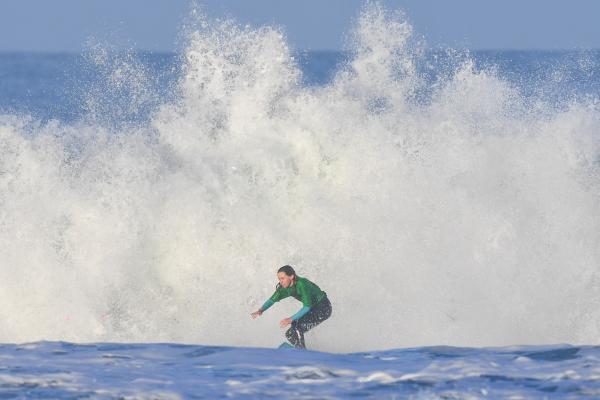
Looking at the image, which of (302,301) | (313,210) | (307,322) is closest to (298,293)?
(302,301)

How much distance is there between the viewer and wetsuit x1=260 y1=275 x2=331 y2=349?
15445 mm

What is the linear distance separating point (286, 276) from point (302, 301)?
0.40 meters

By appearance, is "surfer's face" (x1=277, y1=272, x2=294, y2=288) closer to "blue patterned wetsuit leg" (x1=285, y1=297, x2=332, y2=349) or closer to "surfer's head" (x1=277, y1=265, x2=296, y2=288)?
"surfer's head" (x1=277, y1=265, x2=296, y2=288)

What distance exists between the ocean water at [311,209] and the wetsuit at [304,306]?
Answer: 0.65 meters

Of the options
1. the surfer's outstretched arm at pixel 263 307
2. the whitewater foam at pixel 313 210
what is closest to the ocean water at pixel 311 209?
the whitewater foam at pixel 313 210

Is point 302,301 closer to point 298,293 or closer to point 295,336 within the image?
point 298,293

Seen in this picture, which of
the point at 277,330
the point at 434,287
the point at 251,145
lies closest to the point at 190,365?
the point at 277,330

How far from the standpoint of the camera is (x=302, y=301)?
1570cm

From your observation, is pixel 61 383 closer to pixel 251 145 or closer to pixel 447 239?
pixel 447 239

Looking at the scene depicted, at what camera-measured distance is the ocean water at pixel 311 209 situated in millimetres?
17906

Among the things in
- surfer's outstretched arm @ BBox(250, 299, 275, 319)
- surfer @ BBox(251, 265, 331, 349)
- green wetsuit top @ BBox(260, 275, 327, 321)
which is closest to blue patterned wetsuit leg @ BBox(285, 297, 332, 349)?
surfer @ BBox(251, 265, 331, 349)

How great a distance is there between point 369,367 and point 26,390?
3.51 m

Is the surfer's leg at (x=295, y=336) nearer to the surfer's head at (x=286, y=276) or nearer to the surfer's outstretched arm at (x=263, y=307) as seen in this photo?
the surfer's outstretched arm at (x=263, y=307)

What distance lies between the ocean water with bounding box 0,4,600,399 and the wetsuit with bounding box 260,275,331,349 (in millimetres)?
646
